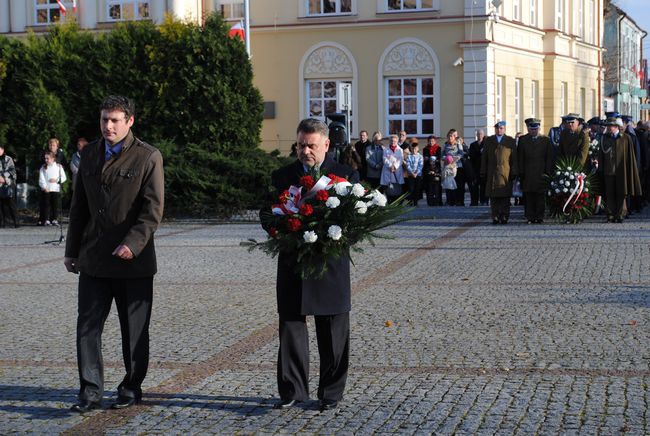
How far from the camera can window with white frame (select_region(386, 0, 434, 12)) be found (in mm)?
37875

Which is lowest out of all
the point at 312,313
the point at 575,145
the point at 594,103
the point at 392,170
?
the point at 312,313

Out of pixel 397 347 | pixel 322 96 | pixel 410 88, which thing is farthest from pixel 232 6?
pixel 397 347

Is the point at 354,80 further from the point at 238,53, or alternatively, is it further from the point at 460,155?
the point at 238,53

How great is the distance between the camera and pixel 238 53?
2505 cm

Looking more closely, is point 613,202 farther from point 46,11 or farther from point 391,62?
point 46,11

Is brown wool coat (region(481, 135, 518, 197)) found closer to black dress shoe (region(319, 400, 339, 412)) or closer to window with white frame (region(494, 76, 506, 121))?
black dress shoe (region(319, 400, 339, 412))

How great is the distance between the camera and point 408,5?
38125 millimetres

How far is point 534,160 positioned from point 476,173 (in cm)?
619

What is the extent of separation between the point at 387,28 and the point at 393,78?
1.56 metres

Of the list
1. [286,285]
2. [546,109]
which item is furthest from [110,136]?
[546,109]

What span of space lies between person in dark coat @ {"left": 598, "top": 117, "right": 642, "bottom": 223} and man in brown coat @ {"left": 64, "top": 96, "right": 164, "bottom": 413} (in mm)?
15291

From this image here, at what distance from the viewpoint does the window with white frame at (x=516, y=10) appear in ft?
134

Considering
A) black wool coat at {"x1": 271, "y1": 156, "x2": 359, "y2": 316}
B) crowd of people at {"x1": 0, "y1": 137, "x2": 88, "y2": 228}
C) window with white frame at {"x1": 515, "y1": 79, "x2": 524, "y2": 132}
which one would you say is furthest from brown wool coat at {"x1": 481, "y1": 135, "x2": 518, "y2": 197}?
window with white frame at {"x1": 515, "y1": 79, "x2": 524, "y2": 132}

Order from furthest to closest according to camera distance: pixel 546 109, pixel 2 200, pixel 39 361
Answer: pixel 546 109 < pixel 2 200 < pixel 39 361
